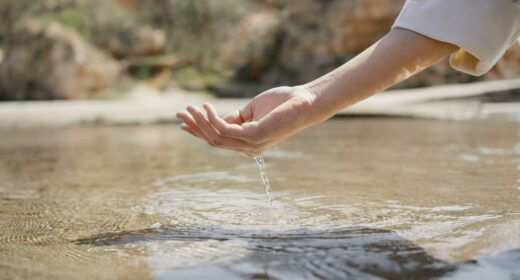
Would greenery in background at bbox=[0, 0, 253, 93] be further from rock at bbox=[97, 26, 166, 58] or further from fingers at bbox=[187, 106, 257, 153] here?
fingers at bbox=[187, 106, 257, 153]

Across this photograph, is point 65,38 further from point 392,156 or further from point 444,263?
point 444,263

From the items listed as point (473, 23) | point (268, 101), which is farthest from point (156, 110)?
point (473, 23)

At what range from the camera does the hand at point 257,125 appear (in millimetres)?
1697

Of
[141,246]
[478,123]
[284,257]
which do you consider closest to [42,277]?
[141,246]

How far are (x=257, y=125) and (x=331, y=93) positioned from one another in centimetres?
24

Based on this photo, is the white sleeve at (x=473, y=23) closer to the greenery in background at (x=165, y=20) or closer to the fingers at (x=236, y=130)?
the fingers at (x=236, y=130)

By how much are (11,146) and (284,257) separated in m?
4.39

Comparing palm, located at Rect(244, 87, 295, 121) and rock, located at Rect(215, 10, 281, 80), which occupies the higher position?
rock, located at Rect(215, 10, 281, 80)

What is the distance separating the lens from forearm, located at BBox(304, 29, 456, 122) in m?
1.66

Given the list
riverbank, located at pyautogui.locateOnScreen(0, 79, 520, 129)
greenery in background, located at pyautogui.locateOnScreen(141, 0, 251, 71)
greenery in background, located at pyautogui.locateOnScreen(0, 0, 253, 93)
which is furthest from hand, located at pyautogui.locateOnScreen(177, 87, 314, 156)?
greenery in background, located at pyautogui.locateOnScreen(141, 0, 251, 71)

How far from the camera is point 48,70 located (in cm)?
1456

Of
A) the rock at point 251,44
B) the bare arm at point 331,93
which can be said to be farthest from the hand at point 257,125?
the rock at point 251,44

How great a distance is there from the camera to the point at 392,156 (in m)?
3.60

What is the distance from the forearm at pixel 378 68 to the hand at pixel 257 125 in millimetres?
48
